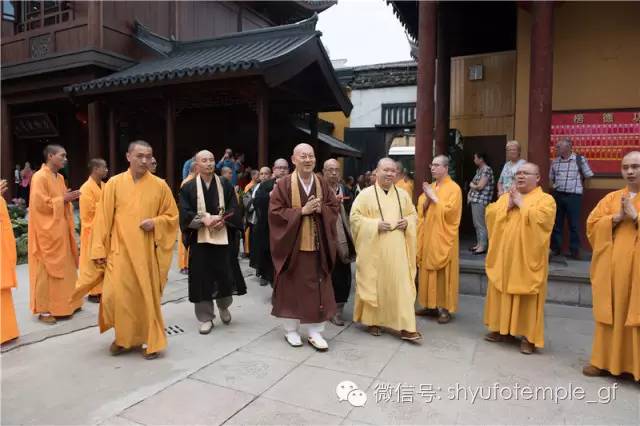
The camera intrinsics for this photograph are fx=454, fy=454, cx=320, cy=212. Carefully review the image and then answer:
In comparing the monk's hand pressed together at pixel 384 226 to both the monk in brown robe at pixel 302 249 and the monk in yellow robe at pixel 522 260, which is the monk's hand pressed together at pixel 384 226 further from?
the monk in yellow robe at pixel 522 260

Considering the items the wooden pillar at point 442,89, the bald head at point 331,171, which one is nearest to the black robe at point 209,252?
the bald head at point 331,171

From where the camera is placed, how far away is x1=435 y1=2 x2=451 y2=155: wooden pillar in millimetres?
8172

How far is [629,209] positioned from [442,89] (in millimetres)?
5381

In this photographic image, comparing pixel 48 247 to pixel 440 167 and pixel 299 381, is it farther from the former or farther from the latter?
pixel 440 167

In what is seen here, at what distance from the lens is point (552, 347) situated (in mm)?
4238

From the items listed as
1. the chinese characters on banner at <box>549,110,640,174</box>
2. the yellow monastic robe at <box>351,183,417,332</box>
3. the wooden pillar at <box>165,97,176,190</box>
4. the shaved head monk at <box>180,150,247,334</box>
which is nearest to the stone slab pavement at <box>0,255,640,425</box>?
the yellow monastic robe at <box>351,183,417,332</box>

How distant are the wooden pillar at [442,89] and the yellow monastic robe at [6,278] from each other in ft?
21.3

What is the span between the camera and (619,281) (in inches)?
135

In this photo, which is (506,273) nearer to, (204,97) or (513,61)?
(513,61)

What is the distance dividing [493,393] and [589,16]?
6285mm

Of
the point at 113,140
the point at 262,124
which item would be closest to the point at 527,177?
the point at 262,124

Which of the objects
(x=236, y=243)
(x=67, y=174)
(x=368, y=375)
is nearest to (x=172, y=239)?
(x=236, y=243)

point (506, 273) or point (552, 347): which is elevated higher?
point (506, 273)

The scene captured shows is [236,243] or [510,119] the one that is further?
[510,119]
